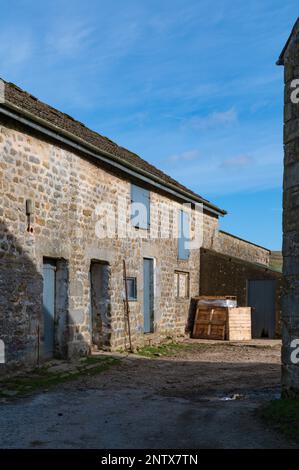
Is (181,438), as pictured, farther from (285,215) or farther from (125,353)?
(125,353)

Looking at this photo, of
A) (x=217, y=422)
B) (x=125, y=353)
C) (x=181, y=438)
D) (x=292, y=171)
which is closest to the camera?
(x=181, y=438)

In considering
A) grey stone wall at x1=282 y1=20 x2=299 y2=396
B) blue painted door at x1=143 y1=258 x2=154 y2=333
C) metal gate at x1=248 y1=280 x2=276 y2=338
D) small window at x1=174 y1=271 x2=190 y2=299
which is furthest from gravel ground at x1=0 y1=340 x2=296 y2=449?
metal gate at x1=248 y1=280 x2=276 y2=338

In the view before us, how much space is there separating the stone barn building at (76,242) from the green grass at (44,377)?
42 centimetres

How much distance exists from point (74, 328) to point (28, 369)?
6.11ft

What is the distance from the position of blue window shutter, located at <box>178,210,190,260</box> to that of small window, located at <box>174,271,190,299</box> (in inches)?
23.6

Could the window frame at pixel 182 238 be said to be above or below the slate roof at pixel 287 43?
below

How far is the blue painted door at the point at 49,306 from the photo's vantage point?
37.7 ft

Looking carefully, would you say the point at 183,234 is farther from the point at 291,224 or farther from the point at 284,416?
the point at 284,416

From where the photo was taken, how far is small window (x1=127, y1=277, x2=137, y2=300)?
49.4 feet

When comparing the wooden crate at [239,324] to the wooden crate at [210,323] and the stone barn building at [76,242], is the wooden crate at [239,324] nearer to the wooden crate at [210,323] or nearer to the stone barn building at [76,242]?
the wooden crate at [210,323]

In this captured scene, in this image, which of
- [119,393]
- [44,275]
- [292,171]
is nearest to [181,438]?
[119,393]

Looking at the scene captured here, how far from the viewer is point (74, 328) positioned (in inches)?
477

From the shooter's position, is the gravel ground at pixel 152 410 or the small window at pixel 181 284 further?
the small window at pixel 181 284

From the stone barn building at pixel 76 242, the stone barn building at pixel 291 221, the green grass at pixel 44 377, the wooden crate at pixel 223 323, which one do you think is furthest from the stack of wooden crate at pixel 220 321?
the stone barn building at pixel 291 221
